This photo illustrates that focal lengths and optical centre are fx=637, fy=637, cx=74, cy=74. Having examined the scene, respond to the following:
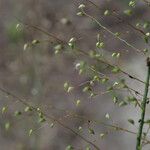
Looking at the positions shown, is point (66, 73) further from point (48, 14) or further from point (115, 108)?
point (48, 14)

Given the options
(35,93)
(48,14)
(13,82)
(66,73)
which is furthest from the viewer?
(66,73)

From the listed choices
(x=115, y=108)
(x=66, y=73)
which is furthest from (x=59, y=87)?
(x=115, y=108)

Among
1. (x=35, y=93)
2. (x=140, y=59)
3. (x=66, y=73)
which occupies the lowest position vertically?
(x=66, y=73)

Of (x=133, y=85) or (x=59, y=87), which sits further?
(x=59, y=87)

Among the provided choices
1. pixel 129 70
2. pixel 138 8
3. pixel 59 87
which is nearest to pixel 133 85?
pixel 129 70

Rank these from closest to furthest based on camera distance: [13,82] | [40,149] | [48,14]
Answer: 1. [48,14]
2. [40,149]
3. [13,82]

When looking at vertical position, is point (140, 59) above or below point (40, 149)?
above

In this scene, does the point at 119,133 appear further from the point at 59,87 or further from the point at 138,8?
the point at 138,8
